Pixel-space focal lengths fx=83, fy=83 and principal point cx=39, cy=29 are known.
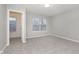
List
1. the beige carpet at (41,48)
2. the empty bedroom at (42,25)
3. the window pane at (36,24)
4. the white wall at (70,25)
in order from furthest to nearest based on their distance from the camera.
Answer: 1. the window pane at (36,24)
2. the white wall at (70,25)
3. the empty bedroom at (42,25)
4. the beige carpet at (41,48)

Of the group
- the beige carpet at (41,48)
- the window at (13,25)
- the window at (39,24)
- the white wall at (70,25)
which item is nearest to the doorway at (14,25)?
the window at (13,25)

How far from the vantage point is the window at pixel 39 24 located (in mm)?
7200

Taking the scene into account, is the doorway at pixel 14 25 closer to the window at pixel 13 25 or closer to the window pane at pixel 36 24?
the window at pixel 13 25

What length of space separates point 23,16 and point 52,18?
4.25 metres

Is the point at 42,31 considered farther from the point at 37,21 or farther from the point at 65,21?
the point at 65,21

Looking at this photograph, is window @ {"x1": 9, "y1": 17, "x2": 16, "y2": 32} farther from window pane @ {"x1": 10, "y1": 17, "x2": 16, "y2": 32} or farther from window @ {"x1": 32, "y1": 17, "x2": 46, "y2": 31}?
window @ {"x1": 32, "y1": 17, "x2": 46, "y2": 31}

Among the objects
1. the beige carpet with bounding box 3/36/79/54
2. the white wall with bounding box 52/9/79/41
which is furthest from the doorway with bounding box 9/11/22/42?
the white wall with bounding box 52/9/79/41

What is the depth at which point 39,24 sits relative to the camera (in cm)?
760

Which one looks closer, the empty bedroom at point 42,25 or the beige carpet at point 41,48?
the beige carpet at point 41,48

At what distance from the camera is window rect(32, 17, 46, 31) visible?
720cm

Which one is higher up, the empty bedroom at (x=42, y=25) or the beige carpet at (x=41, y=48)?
the empty bedroom at (x=42, y=25)

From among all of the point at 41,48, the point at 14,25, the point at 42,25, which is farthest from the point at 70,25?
the point at 14,25
